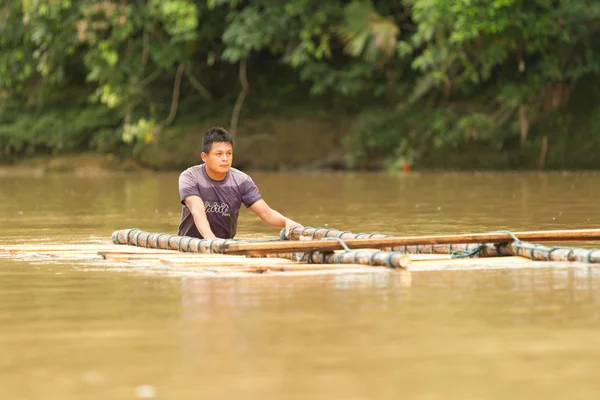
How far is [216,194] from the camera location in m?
10.0

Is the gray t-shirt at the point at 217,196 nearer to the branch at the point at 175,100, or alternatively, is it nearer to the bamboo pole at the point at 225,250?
the bamboo pole at the point at 225,250

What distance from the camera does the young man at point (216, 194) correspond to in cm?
988

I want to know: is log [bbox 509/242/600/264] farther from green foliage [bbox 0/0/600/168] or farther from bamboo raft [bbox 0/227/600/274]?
green foliage [bbox 0/0/600/168]

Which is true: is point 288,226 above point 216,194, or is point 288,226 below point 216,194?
below

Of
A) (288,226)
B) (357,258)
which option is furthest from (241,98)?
(357,258)

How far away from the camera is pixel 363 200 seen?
17375 mm

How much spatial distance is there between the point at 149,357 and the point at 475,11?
744 inches

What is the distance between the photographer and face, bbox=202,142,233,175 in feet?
32.4

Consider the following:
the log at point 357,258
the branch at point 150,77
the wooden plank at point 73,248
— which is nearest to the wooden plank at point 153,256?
the wooden plank at point 73,248

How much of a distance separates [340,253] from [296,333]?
2905 millimetres

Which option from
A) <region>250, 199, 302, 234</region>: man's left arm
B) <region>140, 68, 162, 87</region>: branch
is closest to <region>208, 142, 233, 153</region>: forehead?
<region>250, 199, 302, 234</region>: man's left arm

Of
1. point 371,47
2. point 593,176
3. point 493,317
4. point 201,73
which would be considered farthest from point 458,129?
point 493,317

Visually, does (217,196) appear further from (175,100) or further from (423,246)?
(175,100)

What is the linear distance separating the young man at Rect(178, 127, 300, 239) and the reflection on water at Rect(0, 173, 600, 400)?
107cm
